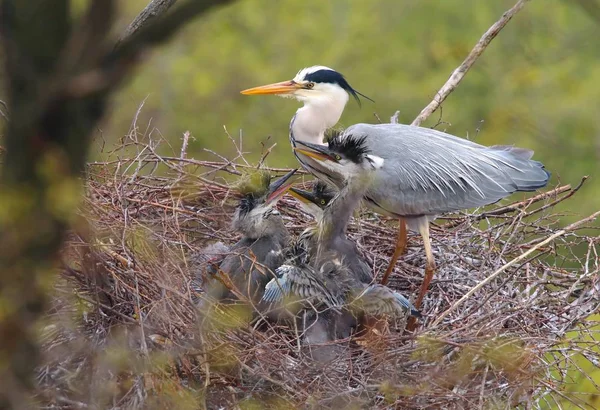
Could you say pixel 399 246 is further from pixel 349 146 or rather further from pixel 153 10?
pixel 153 10

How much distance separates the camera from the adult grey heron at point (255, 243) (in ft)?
12.0

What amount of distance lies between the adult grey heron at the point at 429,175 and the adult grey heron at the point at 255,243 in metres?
0.34

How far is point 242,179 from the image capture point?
4062 mm

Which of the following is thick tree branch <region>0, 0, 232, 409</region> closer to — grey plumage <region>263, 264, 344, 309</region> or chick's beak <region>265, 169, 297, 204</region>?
grey plumage <region>263, 264, 344, 309</region>

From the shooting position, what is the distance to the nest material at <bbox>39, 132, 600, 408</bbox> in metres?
2.57

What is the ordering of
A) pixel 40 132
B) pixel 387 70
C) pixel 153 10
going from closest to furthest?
pixel 40 132, pixel 153 10, pixel 387 70

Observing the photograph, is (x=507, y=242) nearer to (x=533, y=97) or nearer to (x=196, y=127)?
(x=196, y=127)

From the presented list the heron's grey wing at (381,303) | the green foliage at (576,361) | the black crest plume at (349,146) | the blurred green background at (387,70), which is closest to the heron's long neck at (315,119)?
the black crest plume at (349,146)

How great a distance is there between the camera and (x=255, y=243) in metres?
3.88

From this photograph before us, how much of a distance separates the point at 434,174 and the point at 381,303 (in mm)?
918

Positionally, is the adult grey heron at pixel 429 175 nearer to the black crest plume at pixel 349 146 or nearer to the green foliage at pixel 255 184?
the black crest plume at pixel 349 146

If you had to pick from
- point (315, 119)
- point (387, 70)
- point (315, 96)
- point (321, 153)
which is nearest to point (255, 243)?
point (321, 153)

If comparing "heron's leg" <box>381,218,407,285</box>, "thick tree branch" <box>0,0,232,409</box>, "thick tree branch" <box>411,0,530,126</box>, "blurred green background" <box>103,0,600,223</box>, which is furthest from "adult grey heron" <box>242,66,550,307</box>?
"blurred green background" <box>103,0,600,223</box>

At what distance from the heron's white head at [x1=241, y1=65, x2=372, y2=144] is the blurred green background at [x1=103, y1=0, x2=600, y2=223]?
5.58m
